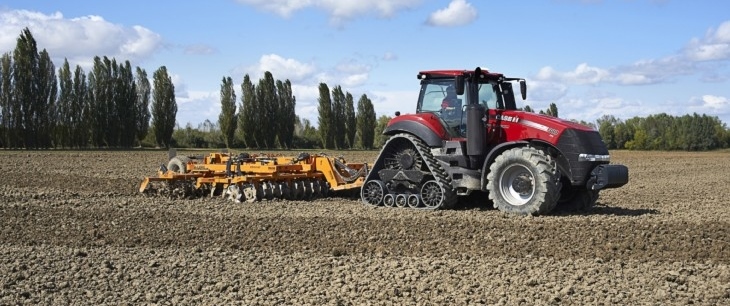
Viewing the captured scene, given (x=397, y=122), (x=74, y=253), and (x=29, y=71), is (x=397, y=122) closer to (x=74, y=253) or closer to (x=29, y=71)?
(x=74, y=253)

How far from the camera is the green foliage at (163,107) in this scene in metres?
57.5

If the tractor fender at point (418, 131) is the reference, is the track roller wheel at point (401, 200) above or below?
below

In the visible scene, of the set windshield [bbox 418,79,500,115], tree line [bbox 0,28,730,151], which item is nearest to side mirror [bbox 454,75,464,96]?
windshield [bbox 418,79,500,115]

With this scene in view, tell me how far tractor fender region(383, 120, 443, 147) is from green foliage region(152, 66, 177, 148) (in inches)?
1841

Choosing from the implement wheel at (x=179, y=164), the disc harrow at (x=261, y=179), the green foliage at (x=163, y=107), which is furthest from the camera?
the green foliage at (x=163, y=107)

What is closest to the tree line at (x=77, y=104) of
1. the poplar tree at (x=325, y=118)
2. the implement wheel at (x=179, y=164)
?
the poplar tree at (x=325, y=118)

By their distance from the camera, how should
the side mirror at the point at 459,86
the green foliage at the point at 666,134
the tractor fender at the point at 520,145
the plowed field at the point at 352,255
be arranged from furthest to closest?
the green foliage at the point at 666,134, the side mirror at the point at 459,86, the tractor fender at the point at 520,145, the plowed field at the point at 352,255

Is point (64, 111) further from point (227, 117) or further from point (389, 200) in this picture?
point (389, 200)

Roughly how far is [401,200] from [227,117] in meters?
50.3

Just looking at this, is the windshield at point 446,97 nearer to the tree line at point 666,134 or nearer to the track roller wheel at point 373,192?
the track roller wheel at point 373,192

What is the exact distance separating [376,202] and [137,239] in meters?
4.89

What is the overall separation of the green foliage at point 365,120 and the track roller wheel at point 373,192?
59038 millimetres

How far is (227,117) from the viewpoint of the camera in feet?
204

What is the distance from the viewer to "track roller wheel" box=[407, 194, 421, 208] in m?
13.0
